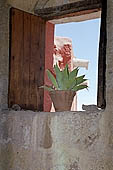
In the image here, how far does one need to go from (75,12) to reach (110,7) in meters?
0.38

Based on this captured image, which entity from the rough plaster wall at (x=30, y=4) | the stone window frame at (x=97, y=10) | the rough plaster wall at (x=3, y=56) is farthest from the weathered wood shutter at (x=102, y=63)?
the rough plaster wall at (x=3, y=56)

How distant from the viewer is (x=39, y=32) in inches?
89.6

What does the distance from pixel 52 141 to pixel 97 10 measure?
88 cm

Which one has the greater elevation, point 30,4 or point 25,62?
point 30,4

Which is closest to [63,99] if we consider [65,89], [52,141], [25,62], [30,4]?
[65,89]

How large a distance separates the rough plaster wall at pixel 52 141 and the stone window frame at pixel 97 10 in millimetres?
148

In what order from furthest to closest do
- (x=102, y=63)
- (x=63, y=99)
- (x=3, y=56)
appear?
1. (x=3, y=56)
2. (x=63, y=99)
3. (x=102, y=63)

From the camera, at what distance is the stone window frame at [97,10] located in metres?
1.76

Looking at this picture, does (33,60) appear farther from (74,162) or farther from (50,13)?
(74,162)

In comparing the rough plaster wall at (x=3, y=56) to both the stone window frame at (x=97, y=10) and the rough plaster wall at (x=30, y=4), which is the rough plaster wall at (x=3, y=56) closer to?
the rough plaster wall at (x=30, y=4)

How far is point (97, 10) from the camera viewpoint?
1991mm

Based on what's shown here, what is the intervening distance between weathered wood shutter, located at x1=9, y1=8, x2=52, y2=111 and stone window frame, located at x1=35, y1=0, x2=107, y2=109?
121mm

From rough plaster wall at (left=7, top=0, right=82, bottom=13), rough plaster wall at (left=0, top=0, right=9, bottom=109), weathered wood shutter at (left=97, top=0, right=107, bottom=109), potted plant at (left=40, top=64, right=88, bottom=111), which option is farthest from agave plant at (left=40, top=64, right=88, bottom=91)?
rough plaster wall at (left=7, top=0, right=82, bottom=13)

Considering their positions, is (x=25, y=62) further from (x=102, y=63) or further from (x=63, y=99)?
(x=102, y=63)
